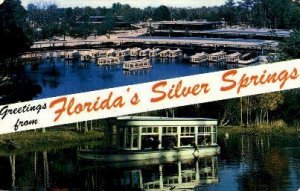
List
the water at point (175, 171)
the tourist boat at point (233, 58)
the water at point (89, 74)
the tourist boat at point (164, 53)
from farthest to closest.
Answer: the tourist boat at point (164, 53) < the tourist boat at point (233, 58) < the water at point (89, 74) < the water at point (175, 171)

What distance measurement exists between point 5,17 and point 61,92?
1.48m

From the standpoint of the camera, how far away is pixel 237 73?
6.73 metres

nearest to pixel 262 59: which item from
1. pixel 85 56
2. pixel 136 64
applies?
pixel 136 64

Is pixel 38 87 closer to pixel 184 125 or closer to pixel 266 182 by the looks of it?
pixel 184 125

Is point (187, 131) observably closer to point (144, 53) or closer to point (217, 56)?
point (217, 56)

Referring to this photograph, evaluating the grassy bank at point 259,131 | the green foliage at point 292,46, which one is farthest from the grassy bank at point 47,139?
the green foliage at point 292,46

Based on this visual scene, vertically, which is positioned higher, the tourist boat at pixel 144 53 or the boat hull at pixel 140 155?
the tourist boat at pixel 144 53

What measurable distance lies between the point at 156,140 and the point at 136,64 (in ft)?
3.65

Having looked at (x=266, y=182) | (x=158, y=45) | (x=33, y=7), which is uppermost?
(x=33, y=7)

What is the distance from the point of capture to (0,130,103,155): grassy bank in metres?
8.75

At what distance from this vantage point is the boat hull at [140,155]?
7773 mm

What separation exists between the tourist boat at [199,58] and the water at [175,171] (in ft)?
4.65

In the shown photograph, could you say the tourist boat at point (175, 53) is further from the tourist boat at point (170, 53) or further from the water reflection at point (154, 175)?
the water reflection at point (154, 175)

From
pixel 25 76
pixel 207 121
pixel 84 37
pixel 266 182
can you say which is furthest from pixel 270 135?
pixel 25 76
